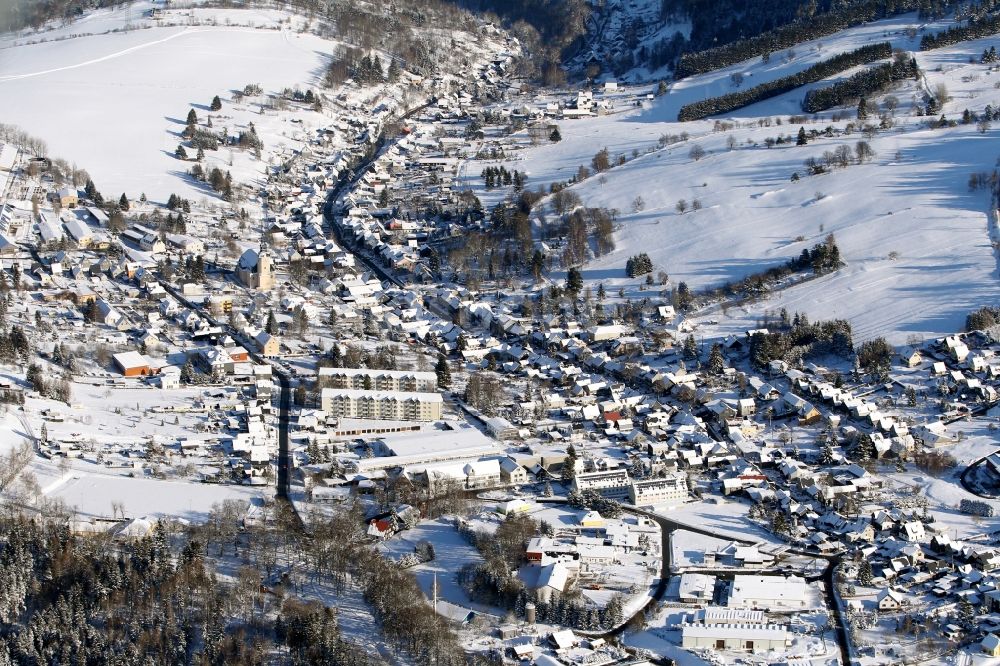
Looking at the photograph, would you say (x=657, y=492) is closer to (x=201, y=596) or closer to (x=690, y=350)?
(x=690, y=350)

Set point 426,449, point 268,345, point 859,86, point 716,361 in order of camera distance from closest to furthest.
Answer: point 426,449 → point 716,361 → point 268,345 → point 859,86

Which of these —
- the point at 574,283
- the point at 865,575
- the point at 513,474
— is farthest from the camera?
the point at 574,283

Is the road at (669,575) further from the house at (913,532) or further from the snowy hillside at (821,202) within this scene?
the snowy hillside at (821,202)

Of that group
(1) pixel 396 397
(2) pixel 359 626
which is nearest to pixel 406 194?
(1) pixel 396 397

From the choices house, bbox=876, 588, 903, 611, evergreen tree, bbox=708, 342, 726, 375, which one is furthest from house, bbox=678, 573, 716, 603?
evergreen tree, bbox=708, 342, 726, 375

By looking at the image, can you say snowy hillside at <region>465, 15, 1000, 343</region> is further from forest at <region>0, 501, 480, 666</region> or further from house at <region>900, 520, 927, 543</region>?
forest at <region>0, 501, 480, 666</region>

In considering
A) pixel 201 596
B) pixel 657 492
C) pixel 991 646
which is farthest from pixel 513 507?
pixel 991 646
